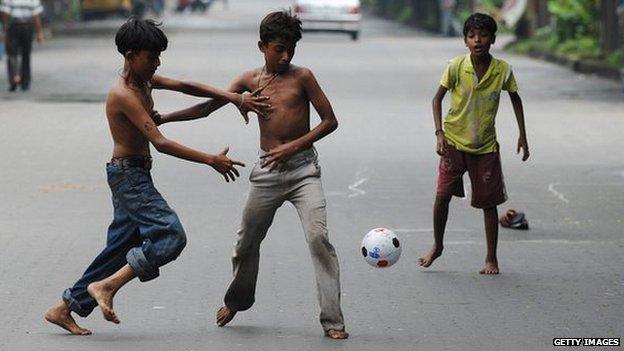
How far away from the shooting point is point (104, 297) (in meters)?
7.79

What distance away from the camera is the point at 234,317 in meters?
8.59

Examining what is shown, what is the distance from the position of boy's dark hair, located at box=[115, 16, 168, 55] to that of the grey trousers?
0.86 metres

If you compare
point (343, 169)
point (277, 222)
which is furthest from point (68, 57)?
point (277, 222)

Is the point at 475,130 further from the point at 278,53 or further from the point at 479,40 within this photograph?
the point at 278,53

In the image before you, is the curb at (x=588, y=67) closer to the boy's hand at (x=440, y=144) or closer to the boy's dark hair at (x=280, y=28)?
the boy's hand at (x=440, y=144)

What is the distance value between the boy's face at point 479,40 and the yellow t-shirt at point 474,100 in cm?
17

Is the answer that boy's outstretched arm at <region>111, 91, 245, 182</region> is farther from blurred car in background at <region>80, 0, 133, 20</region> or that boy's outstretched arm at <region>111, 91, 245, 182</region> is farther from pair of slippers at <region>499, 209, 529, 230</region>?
blurred car in background at <region>80, 0, 133, 20</region>

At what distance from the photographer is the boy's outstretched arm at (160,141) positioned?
24.5 ft

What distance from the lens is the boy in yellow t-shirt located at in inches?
389

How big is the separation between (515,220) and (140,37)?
4.86 meters

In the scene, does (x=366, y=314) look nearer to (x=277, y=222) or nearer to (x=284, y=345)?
(x=284, y=345)

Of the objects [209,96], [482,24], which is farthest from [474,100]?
[209,96]

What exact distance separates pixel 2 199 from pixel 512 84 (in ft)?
16.9

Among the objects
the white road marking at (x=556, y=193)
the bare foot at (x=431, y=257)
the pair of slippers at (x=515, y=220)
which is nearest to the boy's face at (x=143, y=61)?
the bare foot at (x=431, y=257)
